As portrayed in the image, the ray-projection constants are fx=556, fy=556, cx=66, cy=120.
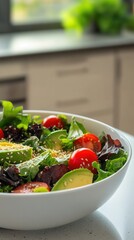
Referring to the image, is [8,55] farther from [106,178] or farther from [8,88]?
[106,178]

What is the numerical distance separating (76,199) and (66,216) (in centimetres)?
5

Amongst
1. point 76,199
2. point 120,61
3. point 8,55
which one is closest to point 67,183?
point 76,199

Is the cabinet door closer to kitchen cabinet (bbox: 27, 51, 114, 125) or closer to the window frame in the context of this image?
kitchen cabinet (bbox: 27, 51, 114, 125)

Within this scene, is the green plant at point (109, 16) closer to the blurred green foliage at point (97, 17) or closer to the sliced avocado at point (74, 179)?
the blurred green foliage at point (97, 17)

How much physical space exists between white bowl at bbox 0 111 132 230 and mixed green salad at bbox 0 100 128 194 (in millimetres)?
40

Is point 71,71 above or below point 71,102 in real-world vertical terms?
above

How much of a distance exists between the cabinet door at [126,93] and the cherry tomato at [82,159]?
2260 mm

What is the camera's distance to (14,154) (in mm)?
1222

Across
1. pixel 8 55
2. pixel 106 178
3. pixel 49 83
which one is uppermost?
pixel 106 178

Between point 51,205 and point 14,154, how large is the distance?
0.67ft

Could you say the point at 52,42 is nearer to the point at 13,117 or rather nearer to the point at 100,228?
the point at 13,117

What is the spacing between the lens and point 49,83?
Result: 3.20 m

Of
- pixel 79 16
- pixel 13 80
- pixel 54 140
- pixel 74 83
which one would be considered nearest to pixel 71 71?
pixel 74 83

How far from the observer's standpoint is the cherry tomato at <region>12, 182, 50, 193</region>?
1.09 meters
